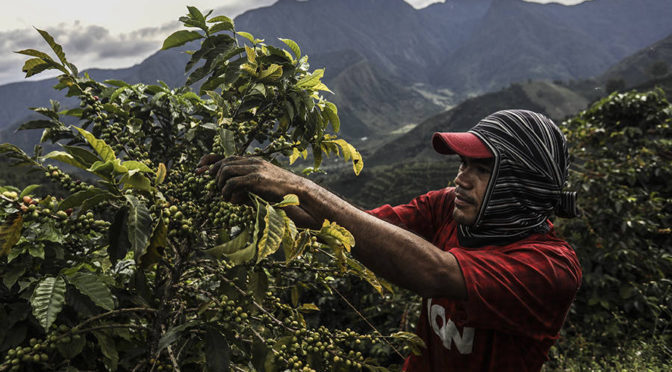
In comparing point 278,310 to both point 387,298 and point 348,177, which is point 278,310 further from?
point 348,177

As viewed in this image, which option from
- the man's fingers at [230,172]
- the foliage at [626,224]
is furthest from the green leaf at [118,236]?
the foliage at [626,224]

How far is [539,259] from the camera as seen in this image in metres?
1.65

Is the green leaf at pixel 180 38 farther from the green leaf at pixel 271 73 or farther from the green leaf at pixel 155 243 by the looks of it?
the green leaf at pixel 155 243

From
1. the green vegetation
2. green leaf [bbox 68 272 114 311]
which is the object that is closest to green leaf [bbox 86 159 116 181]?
green leaf [bbox 68 272 114 311]

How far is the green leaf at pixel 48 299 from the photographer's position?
1365mm

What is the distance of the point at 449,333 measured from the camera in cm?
205

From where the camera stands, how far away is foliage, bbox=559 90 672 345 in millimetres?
4832

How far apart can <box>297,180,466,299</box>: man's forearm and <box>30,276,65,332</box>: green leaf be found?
3.41 feet

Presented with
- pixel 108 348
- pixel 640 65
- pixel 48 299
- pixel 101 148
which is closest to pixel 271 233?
pixel 101 148

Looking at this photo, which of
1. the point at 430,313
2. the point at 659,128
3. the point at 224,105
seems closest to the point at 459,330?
the point at 430,313

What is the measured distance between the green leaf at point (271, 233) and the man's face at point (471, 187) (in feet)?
3.90

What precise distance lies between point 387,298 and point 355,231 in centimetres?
372

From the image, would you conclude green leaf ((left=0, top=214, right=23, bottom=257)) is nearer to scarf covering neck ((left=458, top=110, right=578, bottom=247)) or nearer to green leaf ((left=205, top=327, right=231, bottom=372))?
green leaf ((left=205, top=327, right=231, bottom=372))

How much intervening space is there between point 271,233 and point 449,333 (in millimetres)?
1379
